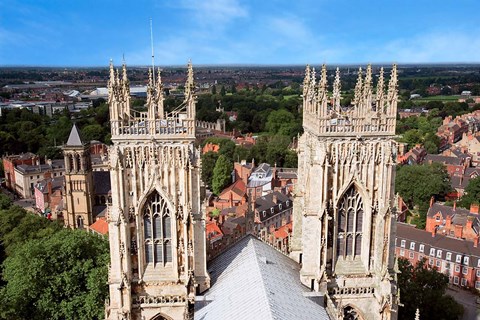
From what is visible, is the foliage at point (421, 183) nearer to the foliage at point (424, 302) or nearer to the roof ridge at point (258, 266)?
the foliage at point (424, 302)

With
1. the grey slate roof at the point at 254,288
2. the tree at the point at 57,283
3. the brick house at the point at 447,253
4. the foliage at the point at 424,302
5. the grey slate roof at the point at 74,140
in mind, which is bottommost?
the brick house at the point at 447,253

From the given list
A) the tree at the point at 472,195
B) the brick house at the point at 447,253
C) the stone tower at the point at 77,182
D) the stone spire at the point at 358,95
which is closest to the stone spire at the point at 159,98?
the stone spire at the point at 358,95

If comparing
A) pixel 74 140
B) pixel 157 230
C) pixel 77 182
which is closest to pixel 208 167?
pixel 77 182

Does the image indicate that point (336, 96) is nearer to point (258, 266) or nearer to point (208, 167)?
point (258, 266)

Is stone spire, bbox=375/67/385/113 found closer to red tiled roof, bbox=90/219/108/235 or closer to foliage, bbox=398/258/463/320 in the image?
foliage, bbox=398/258/463/320

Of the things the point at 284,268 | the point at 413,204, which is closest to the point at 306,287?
the point at 284,268

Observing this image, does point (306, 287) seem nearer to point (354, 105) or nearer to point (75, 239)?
point (354, 105)
